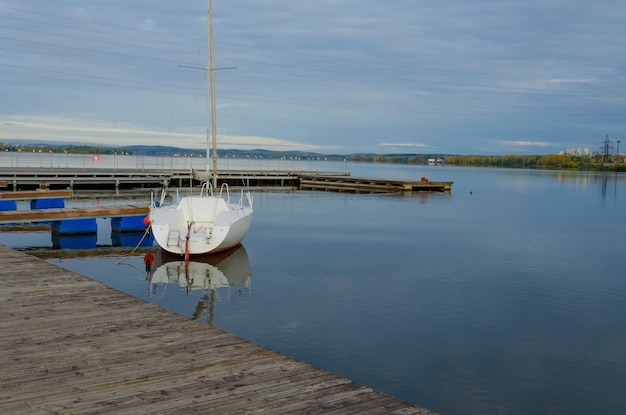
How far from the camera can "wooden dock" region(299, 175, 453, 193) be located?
169ft

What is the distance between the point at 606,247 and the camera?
2275cm

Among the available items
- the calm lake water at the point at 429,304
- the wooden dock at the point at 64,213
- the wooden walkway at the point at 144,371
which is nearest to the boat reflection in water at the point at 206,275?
the calm lake water at the point at 429,304

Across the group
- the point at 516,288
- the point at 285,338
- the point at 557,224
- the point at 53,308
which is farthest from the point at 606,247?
the point at 53,308

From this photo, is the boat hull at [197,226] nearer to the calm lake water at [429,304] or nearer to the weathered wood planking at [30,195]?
the calm lake water at [429,304]

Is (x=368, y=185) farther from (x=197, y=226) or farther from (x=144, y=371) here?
(x=144, y=371)

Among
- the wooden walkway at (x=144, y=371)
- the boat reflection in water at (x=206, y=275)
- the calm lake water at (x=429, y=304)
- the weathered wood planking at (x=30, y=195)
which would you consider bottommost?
the calm lake water at (x=429, y=304)

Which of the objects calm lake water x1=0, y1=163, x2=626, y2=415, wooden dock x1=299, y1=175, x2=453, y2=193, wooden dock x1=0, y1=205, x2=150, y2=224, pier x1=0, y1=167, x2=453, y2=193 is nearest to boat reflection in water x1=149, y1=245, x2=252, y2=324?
calm lake water x1=0, y1=163, x2=626, y2=415

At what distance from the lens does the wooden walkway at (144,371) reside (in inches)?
189

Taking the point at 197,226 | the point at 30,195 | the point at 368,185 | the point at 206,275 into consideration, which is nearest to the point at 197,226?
the point at 197,226

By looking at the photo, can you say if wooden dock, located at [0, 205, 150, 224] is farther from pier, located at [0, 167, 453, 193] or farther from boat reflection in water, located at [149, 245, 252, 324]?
pier, located at [0, 167, 453, 193]

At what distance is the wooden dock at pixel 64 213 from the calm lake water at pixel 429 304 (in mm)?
819

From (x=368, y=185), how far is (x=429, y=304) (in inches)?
1627

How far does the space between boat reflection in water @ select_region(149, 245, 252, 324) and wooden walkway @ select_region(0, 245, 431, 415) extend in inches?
157

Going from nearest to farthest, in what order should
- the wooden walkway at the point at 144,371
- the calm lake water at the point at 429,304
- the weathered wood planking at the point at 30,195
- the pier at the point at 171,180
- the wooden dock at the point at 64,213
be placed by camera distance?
1. the wooden walkway at the point at 144,371
2. the calm lake water at the point at 429,304
3. the wooden dock at the point at 64,213
4. the weathered wood planking at the point at 30,195
5. the pier at the point at 171,180
